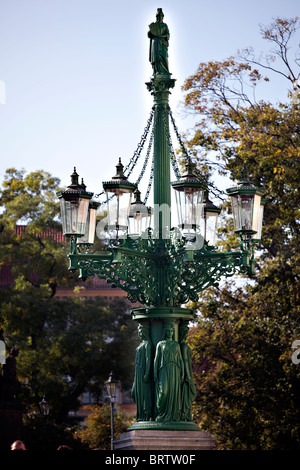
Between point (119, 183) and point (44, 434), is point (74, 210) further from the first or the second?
point (44, 434)

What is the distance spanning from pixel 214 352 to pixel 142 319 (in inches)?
577

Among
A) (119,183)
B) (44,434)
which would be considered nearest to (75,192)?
(119,183)

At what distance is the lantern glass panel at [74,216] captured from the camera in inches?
492

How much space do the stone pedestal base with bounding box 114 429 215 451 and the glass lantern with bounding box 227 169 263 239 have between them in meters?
2.52

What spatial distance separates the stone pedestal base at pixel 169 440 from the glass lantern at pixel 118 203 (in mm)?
2331

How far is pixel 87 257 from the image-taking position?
40.5ft

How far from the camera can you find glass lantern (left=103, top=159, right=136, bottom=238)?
12.1 m

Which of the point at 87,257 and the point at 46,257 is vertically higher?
the point at 46,257

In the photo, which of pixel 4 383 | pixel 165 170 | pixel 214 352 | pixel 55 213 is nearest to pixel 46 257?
pixel 55 213

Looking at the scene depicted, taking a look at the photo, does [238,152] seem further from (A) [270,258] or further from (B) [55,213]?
(B) [55,213]

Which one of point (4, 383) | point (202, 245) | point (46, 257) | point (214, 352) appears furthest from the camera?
point (46, 257)

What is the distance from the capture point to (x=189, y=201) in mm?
12125

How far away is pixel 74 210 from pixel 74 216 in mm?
74
